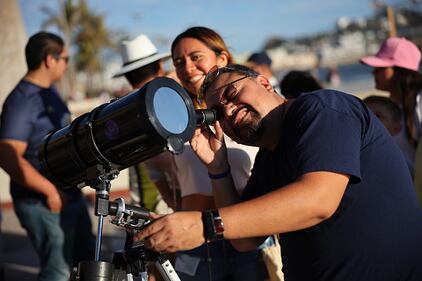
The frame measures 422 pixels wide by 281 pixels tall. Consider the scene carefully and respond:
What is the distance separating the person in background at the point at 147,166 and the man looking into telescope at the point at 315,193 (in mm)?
1298

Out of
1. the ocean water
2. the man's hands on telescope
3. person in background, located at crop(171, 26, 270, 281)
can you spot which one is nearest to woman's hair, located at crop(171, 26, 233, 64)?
person in background, located at crop(171, 26, 270, 281)

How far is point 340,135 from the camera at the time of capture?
1749 millimetres

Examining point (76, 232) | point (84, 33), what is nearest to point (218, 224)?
point (76, 232)

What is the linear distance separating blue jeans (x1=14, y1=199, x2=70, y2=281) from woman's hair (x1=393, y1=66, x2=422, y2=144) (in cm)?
249

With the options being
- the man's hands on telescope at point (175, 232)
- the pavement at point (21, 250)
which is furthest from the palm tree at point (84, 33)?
the man's hands on telescope at point (175, 232)

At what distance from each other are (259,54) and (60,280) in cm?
326

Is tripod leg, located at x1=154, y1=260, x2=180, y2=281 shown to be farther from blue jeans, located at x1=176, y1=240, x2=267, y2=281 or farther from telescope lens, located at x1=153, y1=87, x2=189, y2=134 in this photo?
blue jeans, located at x1=176, y1=240, x2=267, y2=281

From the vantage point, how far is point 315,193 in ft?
5.30

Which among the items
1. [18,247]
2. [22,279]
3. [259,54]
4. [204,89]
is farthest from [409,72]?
[18,247]

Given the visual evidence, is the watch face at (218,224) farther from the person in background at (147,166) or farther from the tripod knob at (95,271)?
the person in background at (147,166)

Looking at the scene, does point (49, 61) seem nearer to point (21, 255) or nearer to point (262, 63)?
point (262, 63)

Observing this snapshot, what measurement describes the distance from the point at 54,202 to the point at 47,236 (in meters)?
0.25

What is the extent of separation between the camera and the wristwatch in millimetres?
1574

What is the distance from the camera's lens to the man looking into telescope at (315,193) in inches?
62.9
